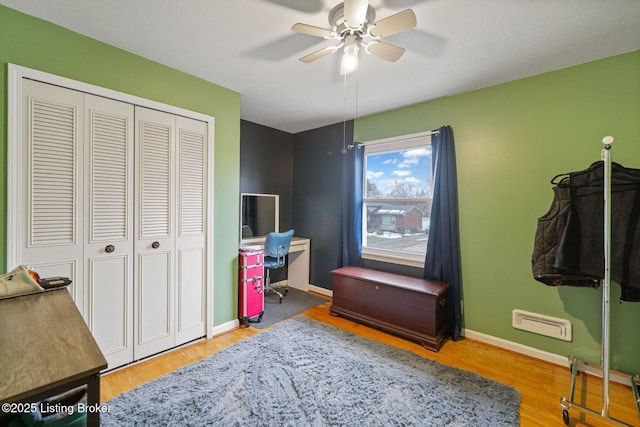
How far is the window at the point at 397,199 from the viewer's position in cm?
315

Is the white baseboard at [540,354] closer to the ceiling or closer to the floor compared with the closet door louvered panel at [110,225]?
closer to the floor

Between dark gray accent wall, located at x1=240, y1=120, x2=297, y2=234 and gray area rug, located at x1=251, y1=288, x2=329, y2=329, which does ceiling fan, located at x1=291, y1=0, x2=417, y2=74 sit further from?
gray area rug, located at x1=251, y1=288, x2=329, y2=329

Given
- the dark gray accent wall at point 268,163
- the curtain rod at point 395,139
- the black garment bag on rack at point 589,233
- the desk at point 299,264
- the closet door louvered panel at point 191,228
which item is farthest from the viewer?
the desk at point 299,264

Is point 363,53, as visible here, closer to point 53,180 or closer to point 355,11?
point 355,11

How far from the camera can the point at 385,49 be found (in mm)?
1709

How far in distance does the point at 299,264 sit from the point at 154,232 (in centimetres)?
235

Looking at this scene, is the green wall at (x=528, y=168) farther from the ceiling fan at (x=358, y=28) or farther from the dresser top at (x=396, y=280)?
the ceiling fan at (x=358, y=28)

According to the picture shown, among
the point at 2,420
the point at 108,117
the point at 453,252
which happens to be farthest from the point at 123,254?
the point at 453,252

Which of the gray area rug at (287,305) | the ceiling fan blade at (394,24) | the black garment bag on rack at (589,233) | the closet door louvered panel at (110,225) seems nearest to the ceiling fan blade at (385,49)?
the ceiling fan blade at (394,24)

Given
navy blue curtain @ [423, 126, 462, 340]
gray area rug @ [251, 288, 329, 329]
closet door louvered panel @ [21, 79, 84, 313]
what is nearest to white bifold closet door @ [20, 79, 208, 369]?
closet door louvered panel @ [21, 79, 84, 313]

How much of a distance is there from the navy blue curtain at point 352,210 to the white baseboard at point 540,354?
148cm

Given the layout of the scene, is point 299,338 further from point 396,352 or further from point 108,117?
point 108,117

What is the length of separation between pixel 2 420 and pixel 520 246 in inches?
132

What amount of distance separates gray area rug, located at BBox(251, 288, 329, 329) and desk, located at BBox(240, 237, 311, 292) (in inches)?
6.1
